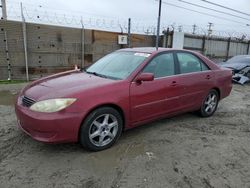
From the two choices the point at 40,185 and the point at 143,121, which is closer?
the point at 40,185

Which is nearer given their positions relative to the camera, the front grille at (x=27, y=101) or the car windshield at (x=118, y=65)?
the front grille at (x=27, y=101)

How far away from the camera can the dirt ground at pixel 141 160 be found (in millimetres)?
2986

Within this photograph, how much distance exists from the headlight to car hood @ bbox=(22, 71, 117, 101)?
0.07 m

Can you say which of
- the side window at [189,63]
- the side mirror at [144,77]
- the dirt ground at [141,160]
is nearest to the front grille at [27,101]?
the dirt ground at [141,160]

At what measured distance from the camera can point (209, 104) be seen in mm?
5508

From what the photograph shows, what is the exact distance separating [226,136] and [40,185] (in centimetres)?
326

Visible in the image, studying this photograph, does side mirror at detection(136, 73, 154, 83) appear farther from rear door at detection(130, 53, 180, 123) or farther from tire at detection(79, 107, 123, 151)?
tire at detection(79, 107, 123, 151)

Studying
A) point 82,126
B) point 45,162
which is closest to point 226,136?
point 82,126

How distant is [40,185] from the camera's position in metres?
2.85

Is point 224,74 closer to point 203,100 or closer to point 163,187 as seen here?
point 203,100

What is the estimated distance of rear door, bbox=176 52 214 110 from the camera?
4.76 m

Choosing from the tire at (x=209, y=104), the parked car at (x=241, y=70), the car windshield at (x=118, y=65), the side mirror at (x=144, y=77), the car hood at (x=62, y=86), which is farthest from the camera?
the parked car at (x=241, y=70)

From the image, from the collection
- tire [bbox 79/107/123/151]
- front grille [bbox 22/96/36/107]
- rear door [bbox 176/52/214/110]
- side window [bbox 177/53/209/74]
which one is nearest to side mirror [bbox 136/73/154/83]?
tire [bbox 79/107/123/151]

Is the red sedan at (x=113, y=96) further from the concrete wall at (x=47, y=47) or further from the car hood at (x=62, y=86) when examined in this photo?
the concrete wall at (x=47, y=47)
